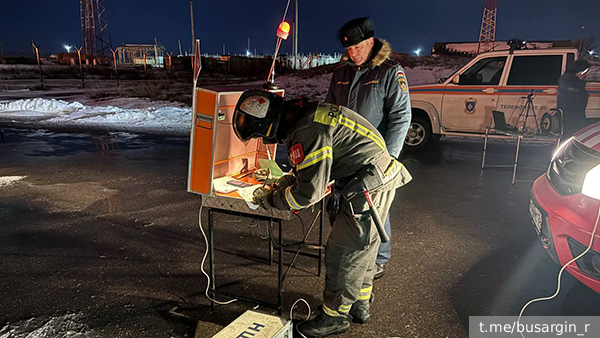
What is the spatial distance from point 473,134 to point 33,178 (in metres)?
8.56

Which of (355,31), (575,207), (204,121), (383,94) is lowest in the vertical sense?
(575,207)

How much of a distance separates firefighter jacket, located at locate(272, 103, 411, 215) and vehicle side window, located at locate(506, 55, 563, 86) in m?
6.91

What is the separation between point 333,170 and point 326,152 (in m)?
0.34

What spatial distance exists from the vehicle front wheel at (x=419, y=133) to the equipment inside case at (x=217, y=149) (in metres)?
6.06

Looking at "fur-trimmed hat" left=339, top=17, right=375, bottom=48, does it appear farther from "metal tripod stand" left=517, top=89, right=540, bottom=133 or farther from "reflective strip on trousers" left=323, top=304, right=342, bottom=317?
"metal tripod stand" left=517, top=89, right=540, bottom=133

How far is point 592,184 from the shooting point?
271 centimetres

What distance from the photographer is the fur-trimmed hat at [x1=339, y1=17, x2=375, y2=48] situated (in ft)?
10.2

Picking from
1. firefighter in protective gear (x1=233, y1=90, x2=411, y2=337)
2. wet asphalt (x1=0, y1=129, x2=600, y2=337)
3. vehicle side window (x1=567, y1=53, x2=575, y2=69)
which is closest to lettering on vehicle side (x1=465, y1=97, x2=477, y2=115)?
vehicle side window (x1=567, y1=53, x2=575, y2=69)

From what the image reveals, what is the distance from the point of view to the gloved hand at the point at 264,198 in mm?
2676

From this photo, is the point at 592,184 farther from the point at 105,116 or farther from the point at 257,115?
the point at 105,116

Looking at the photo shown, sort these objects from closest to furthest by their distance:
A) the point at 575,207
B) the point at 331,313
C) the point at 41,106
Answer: the point at 575,207 → the point at 331,313 → the point at 41,106

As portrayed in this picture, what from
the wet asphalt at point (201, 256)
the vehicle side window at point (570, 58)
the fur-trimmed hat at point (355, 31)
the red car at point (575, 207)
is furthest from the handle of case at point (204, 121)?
the vehicle side window at point (570, 58)

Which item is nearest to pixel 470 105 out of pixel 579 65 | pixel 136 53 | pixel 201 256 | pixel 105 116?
pixel 579 65

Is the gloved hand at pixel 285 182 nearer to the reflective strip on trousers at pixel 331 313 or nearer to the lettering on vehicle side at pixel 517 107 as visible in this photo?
the reflective strip on trousers at pixel 331 313
